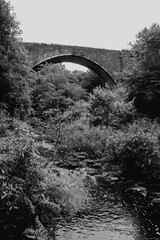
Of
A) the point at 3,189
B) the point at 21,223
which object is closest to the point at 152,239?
the point at 21,223

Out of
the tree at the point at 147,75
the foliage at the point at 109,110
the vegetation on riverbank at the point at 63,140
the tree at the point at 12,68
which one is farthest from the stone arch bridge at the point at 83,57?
the tree at the point at 12,68

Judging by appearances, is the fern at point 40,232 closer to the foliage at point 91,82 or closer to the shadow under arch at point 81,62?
the shadow under arch at point 81,62

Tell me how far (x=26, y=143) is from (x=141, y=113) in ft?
33.5

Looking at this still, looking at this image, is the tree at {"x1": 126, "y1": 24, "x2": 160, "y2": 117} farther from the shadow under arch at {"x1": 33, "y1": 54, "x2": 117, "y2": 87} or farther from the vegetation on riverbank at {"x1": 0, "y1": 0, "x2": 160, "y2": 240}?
the shadow under arch at {"x1": 33, "y1": 54, "x2": 117, "y2": 87}

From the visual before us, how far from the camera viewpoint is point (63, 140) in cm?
1141

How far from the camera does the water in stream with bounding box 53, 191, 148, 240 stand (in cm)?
445

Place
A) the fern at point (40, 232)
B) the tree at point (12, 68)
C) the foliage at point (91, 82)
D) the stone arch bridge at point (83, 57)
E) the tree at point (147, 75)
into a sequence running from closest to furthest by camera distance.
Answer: the fern at point (40, 232)
the tree at point (12, 68)
the tree at point (147, 75)
the stone arch bridge at point (83, 57)
the foliage at point (91, 82)

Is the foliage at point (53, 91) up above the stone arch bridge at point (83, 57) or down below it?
below

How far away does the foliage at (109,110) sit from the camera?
13109mm

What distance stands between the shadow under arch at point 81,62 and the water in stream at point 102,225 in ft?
60.9

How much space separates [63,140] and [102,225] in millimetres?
6705

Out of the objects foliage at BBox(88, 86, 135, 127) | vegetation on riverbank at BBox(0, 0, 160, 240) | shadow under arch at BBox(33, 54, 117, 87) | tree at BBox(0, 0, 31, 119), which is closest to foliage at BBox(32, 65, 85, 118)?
vegetation on riverbank at BBox(0, 0, 160, 240)

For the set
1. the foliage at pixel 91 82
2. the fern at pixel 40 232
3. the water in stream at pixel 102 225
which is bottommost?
the water in stream at pixel 102 225

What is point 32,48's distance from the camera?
2330cm
